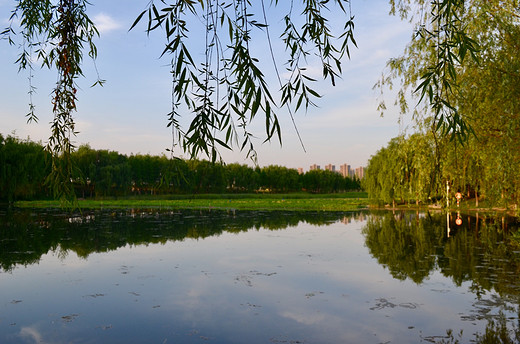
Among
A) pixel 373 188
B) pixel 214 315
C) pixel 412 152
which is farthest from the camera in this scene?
pixel 373 188

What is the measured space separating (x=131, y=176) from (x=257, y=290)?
5523cm

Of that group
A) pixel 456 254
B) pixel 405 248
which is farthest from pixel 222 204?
pixel 456 254

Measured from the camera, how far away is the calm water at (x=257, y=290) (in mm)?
5805

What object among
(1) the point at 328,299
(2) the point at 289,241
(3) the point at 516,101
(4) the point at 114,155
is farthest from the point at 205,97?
(4) the point at 114,155

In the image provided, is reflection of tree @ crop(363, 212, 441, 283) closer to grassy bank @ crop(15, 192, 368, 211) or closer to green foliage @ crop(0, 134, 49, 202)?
grassy bank @ crop(15, 192, 368, 211)

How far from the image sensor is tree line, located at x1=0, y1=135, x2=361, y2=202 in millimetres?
2586

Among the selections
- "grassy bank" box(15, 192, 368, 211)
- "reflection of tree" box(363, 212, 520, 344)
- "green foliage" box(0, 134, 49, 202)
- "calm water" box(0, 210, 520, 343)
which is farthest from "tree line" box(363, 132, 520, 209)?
"green foliage" box(0, 134, 49, 202)

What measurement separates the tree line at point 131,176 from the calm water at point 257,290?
1973 mm

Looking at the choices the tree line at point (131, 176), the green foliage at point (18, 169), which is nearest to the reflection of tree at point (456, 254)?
the tree line at point (131, 176)

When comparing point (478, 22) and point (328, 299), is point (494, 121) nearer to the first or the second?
point (478, 22)

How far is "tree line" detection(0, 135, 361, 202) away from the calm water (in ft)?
6.47

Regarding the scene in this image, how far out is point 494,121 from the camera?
9555 mm

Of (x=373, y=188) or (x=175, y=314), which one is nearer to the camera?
(x=175, y=314)

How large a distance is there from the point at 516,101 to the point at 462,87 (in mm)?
1128
